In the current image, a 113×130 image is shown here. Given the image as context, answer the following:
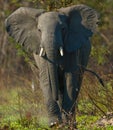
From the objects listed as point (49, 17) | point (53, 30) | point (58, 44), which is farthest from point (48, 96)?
point (49, 17)

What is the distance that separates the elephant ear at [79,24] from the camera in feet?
41.3

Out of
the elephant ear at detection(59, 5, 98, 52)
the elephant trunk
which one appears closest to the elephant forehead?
the elephant ear at detection(59, 5, 98, 52)

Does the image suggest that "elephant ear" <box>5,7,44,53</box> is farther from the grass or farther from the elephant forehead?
the grass

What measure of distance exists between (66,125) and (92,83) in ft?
10.0

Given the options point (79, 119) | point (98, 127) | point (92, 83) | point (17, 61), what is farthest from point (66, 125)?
point (17, 61)

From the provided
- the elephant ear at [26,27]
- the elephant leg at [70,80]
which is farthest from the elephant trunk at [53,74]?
the elephant ear at [26,27]

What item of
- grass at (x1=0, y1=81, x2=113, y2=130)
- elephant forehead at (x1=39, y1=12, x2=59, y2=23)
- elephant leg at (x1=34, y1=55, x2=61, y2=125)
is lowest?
grass at (x1=0, y1=81, x2=113, y2=130)

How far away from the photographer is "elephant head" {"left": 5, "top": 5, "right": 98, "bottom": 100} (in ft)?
38.9

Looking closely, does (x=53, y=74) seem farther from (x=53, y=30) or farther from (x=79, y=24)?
(x=79, y=24)

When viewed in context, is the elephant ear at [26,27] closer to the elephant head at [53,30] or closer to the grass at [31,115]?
the elephant head at [53,30]

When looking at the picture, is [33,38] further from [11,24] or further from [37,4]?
[37,4]

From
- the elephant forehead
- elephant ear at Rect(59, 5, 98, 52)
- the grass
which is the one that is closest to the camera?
the elephant forehead

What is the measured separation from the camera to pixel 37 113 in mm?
13891

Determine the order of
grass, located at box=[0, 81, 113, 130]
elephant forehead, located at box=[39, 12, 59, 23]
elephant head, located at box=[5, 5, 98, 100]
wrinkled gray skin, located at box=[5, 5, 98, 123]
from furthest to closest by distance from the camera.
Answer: grass, located at box=[0, 81, 113, 130], elephant forehead, located at box=[39, 12, 59, 23], wrinkled gray skin, located at box=[5, 5, 98, 123], elephant head, located at box=[5, 5, 98, 100]
